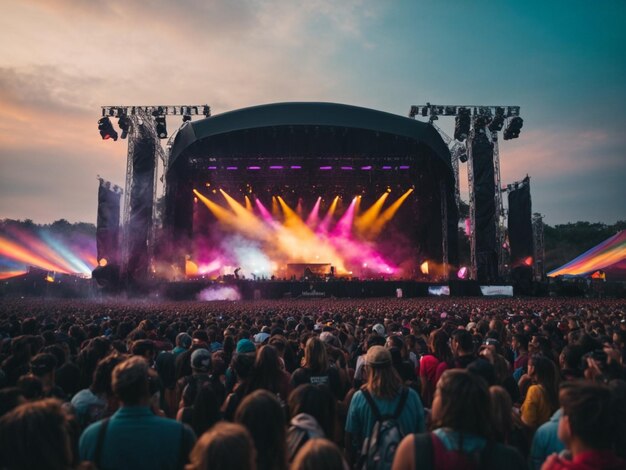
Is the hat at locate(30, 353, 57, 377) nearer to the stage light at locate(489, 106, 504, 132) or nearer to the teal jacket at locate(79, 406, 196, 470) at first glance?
the teal jacket at locate(79, 406, 196, 470)

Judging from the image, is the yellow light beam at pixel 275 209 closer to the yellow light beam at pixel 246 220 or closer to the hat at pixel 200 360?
the yellow light beam at pixel 246 220

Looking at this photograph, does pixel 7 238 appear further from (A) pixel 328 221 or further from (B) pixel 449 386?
(B) pixel 449 386

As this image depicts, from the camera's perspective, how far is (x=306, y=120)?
31281 mm

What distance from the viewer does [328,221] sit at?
45.6 m

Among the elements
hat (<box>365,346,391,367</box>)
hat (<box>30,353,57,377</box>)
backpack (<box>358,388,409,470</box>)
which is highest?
hat (<box>365,346,391,367</box>)

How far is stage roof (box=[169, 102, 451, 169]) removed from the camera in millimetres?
31391

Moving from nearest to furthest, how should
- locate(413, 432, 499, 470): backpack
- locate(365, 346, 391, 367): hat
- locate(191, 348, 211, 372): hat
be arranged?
locate(413, 432, 499, 470): backpack, locate(365, 346, 391, 367): hat, locate(191, 348, 211, 372): hat

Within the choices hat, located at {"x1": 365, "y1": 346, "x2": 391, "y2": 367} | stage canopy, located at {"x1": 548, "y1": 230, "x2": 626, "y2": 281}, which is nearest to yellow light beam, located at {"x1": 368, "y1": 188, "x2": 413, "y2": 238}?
stage canopy, located at {"x1": 548, "y1": 230, "x2": 626, "y2": 281}

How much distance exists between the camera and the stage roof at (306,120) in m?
31.4

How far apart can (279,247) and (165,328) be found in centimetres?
3680

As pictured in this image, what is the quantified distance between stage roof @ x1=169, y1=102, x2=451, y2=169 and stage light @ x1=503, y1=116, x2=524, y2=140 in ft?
16.8

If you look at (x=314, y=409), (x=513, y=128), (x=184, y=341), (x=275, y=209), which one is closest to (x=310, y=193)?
(x=275, y=209)

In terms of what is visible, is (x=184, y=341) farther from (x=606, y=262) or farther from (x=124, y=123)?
(x=606, y=262)

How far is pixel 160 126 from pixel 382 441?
30831 millimetres
